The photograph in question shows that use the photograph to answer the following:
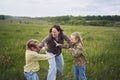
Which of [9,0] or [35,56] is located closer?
[35,56]

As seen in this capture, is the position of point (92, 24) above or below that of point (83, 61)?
above

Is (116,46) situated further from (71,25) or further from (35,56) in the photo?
(35,56)

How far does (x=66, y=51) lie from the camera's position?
274 inches

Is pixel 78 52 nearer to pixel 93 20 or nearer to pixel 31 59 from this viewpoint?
pixel 31 59

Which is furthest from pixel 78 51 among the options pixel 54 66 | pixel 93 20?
pixel 93 20

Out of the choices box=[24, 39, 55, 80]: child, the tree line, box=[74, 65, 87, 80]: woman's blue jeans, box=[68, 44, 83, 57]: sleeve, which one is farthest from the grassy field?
box=[24, 39, 55, 80]: child

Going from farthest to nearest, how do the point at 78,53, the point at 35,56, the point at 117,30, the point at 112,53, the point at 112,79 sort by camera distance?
the point at 117,30 < the point at 112,53 < the point at 112,79 < the point at 78,53 < the point at 35,56

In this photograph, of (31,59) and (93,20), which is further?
(93,20)

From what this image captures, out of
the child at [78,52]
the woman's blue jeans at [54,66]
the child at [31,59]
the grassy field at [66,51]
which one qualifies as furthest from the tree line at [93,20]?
the child at [31,59]

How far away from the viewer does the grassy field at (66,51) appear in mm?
6160

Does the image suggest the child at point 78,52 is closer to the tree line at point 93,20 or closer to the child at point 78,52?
the child at point 78,52

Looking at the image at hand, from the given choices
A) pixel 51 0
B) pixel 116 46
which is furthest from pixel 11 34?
pixel 116 46

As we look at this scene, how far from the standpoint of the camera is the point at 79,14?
23.4 feet

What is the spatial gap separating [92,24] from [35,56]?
134 inches
